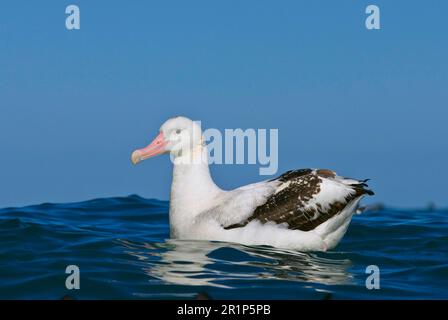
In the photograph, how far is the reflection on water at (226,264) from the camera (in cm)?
1137

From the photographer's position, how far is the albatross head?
13570 mm

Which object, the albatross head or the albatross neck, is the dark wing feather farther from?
the albatross head

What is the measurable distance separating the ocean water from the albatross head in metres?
1.40

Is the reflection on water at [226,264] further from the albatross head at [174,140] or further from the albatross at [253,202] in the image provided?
the albatross head at [174,140]

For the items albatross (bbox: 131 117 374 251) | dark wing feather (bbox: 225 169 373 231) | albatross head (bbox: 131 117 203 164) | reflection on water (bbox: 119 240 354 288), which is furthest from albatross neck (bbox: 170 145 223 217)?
dark wing feather (bbox: 225 169 373 231)

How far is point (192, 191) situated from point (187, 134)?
877 mm

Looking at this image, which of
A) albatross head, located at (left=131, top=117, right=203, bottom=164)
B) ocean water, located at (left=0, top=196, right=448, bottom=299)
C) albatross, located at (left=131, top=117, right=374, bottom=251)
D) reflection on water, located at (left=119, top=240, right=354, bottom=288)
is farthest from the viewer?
albatross head, located at (left=131, top=117, right=203, bottom=164)

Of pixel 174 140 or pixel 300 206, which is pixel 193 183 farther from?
pixel 300 206

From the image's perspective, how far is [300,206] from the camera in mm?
13430

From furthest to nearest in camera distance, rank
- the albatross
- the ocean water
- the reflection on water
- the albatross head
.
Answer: the albatross head → the albatross → the reflection on water → the ocean water

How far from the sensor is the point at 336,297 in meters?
10.5

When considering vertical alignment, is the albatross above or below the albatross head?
below

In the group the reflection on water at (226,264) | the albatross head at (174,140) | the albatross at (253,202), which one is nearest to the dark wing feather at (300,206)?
the albatross at (253,202)
